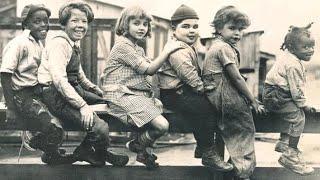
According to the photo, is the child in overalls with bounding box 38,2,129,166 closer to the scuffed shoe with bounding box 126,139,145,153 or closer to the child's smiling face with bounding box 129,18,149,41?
the scuffed shoe with bounding box 126,139,145,153

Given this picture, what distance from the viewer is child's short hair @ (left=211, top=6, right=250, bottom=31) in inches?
120

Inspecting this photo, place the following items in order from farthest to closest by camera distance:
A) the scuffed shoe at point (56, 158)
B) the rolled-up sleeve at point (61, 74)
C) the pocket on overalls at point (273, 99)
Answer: the pocket on overalls at point (273, 99)
the scuffed shoe at point (56, 158)
the rolled-up sleeve at point (61, 74)

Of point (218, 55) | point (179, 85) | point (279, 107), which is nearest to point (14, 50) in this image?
point (179, 85)

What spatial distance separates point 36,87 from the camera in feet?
9.97

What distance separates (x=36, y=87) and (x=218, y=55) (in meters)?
1.17

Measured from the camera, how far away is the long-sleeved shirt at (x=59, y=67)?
288 cm

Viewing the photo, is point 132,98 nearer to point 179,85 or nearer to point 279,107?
point 179,85

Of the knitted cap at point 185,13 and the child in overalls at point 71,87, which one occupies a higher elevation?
the knitted cap at point 185,13

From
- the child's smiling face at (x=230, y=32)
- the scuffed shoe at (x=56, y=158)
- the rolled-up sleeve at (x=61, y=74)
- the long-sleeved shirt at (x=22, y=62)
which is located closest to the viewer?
the rolled-up sleeve at (x=61, y=74)

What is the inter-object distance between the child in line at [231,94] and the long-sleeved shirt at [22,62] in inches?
43.5

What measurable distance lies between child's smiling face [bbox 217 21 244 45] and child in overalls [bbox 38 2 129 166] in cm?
86

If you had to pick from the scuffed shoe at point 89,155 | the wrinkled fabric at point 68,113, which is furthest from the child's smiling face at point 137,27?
the scuffed shoe at point 89,155

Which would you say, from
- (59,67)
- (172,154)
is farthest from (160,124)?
(172,154)

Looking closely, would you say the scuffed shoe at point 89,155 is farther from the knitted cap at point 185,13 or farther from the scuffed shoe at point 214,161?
the knitted cap at point 185,13
